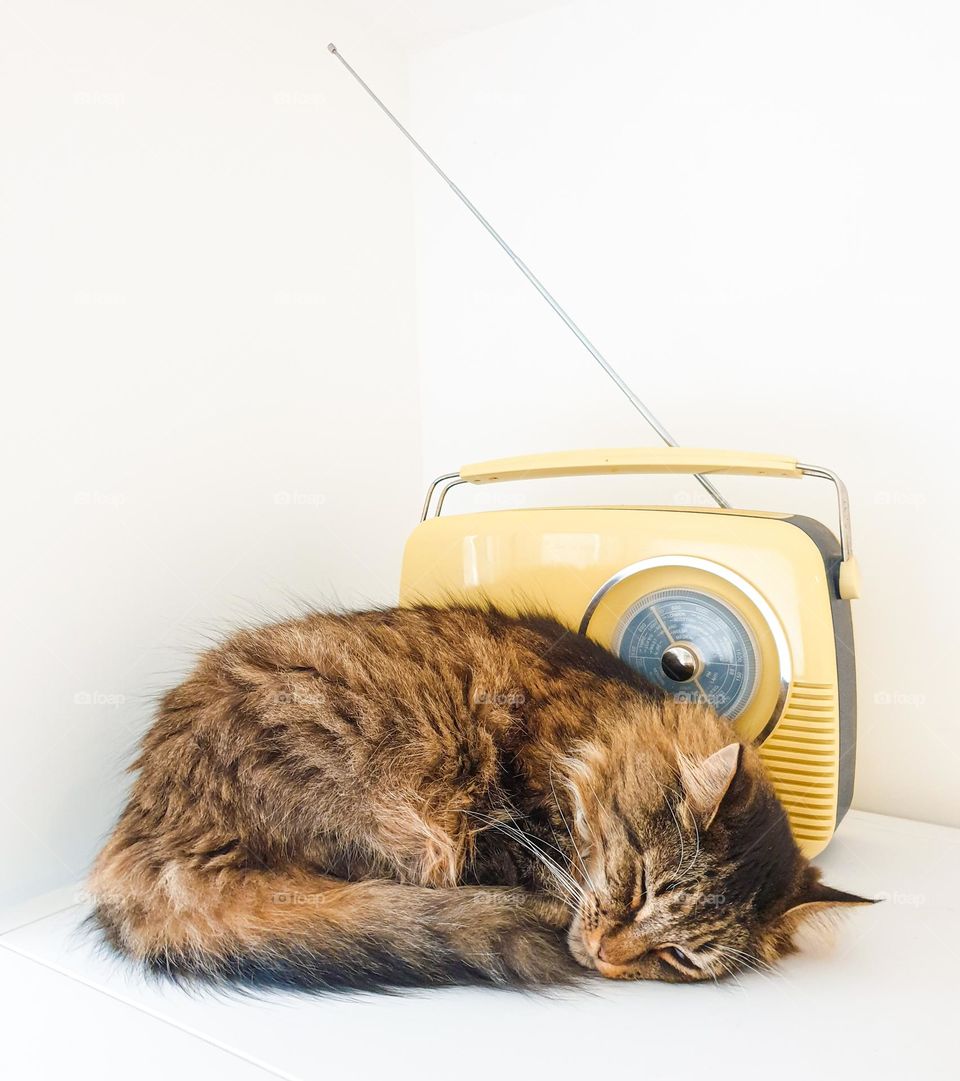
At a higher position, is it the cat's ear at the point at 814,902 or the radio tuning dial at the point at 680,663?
the radio tuning dial at the point at 680,663

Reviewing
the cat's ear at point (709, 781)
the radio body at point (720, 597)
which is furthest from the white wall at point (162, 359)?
the cat's ear at point (709, 781)

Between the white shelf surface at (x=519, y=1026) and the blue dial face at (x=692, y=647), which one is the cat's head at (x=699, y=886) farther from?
the blue dial face at (x=692, y=647)

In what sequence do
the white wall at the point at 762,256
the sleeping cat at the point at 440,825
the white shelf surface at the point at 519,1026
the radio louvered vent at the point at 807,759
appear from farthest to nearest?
1. the white wall at the point at 762,256
2. the radio louvered vent at the point at 807,759
3. the sleeping cat at the point at 440,825
4. the white shelf surface at the point at 519,1026

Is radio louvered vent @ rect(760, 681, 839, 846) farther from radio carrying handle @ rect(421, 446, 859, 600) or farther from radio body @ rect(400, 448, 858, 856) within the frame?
radio carrying handle @ rect(421, 446, 859, 600)

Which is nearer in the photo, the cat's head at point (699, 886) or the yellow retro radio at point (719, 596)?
the cat's head at point (699, 886)

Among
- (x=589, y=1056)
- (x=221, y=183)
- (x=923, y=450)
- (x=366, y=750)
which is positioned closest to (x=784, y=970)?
(x=589, y=1056)

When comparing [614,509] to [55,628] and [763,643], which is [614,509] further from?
[55,628]

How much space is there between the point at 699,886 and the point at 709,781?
95 mm

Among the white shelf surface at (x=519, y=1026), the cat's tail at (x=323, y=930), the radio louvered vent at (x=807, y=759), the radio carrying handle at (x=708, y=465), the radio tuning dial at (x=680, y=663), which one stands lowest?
the white shelf surface at (x=519, y=1026)

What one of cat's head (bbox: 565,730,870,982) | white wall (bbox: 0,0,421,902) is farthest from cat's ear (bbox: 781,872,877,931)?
white wall (bbox: 0,0,421,902)

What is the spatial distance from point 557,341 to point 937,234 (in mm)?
608

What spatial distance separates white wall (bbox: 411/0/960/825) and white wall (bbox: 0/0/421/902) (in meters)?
0.29

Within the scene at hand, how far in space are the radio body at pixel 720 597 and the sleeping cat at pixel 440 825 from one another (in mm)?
75

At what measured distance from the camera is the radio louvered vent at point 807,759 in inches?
37.4
